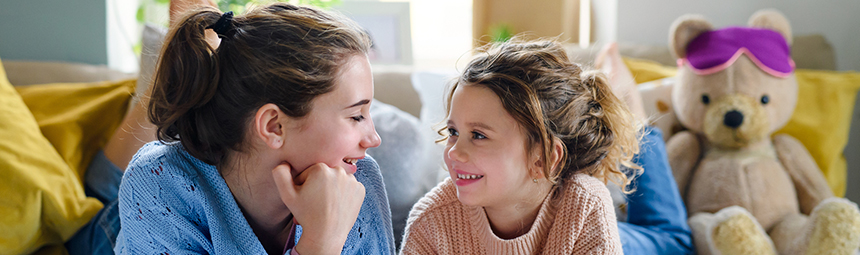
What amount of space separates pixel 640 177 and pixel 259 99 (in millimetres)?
955

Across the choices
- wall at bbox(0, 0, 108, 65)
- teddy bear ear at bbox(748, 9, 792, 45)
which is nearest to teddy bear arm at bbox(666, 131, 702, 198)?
teddy bear ear at bbox(748, 9, 792, 45)

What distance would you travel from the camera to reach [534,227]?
0.91 meters

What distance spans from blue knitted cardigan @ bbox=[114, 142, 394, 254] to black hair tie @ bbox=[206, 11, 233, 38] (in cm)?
20

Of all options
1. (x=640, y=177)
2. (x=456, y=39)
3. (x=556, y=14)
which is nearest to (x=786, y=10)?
(x=556, y=14)

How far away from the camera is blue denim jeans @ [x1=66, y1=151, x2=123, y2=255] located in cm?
116

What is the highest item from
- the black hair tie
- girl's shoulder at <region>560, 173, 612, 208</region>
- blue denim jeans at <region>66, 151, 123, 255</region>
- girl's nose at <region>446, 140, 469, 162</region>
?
the black hair tie

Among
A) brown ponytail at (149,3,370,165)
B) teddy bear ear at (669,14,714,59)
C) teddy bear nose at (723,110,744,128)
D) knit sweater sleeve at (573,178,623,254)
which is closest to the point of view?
brown ponytail at (149,3,370,165)

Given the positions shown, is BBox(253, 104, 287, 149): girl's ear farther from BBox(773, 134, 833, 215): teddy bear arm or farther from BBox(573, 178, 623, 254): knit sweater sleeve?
BBox(773, 134, 833, 215): teddy bear arm

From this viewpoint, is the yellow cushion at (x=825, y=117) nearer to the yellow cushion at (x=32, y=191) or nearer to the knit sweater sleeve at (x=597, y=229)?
the knit sweater sleeve at (x=597, y=229)

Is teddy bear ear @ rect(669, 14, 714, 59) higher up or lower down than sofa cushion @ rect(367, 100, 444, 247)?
higher up

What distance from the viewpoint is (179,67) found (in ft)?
2.51

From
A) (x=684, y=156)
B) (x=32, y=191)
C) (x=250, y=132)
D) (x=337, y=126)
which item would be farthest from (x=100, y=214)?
(x=684, y=156)

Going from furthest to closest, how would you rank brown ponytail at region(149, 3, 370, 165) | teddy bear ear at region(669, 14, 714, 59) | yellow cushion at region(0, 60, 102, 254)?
teddy bear ear at region(669, 14, 714, 59), yellow cushion at region(0, 60, 102, 254), brown ponytail at region(149, 3, 370, 165)

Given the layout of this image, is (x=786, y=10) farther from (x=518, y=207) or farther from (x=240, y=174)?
(x=240, y=174)
